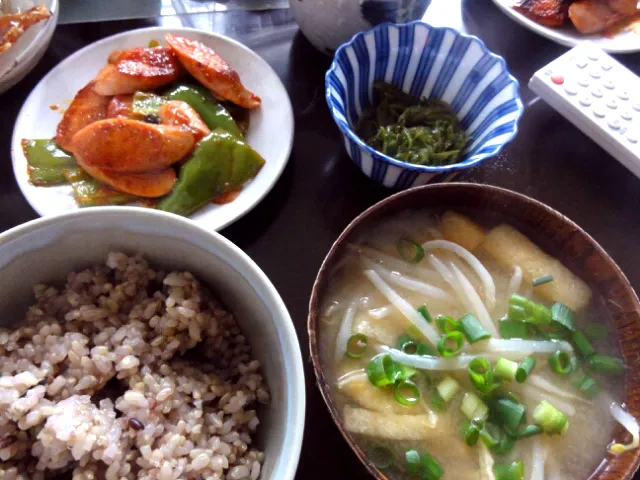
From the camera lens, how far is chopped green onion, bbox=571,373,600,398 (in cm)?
103

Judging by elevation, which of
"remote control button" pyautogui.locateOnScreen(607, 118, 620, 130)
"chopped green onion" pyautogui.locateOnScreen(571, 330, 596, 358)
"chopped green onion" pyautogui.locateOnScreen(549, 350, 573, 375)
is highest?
"remote control button" pyautogui.locateOnScreen(607, 118, 620, 130)

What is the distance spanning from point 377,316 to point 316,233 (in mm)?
349

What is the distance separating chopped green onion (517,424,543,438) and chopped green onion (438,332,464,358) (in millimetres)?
183

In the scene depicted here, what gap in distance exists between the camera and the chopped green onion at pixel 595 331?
3.49 ft

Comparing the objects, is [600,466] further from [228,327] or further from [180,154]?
[180,154]

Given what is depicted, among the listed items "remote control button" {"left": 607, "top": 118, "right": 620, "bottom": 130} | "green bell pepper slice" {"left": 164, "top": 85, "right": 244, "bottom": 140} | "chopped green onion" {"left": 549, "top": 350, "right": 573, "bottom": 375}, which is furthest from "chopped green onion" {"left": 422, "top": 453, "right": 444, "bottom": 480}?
"remote control button" {"left": 607, "top": 118, "right": 620, "bottom": 130}

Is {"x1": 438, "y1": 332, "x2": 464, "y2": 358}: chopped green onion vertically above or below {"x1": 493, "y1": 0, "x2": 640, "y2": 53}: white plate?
below

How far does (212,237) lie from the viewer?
79cm

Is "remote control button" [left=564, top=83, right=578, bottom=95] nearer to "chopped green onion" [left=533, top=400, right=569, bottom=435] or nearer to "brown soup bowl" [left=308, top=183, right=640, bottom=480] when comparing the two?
"brown soup bowl" [left=308, top=183, right=640, bottom=480]

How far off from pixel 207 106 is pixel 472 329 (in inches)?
37.0

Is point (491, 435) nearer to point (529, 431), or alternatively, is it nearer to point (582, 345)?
point (529, 431)

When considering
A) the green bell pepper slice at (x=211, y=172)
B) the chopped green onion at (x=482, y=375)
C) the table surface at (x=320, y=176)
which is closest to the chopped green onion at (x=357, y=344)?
the table surface at (x=320, y=176)

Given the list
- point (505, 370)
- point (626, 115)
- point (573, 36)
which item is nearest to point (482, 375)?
point (505, 370)

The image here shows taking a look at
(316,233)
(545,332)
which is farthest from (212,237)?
(545,332)
